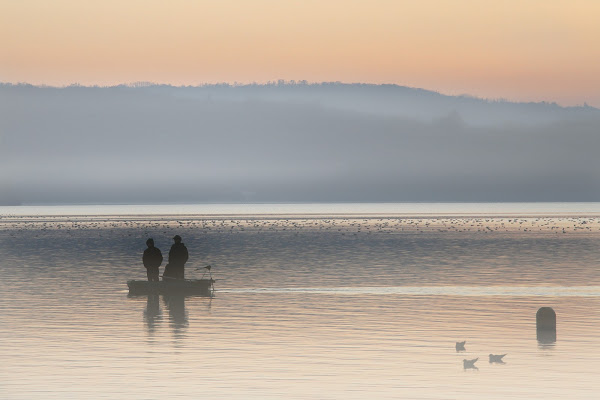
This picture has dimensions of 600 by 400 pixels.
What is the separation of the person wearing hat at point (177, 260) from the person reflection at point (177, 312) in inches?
33.5

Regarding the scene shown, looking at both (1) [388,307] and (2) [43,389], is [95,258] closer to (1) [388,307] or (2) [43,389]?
(1) [388,307]

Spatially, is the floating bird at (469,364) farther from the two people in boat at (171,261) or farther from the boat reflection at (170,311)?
the two people in boat at (171,261)

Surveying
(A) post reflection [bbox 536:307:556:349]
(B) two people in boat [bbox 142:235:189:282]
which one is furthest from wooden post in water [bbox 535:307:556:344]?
(B) two people in boat [bbox 142:235:189:282]

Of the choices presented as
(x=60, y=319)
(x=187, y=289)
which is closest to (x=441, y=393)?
(x=60, y=319)

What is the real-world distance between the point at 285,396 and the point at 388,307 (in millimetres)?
18474

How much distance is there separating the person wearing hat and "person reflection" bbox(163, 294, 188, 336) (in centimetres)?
85

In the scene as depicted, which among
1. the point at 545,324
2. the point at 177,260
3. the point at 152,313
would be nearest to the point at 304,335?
the point at 545,324

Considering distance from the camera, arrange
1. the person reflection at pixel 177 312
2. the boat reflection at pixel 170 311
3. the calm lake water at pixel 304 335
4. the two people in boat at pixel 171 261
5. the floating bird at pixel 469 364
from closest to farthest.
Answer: the calm lake water at pixel 304 335, the floating bird at pixel 469 364, the boat reflection at pixel 170 311, the person reflection at pixel 177 312, the two people in boat at pixel 171 261

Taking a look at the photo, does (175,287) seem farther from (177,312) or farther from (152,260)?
(177,312)

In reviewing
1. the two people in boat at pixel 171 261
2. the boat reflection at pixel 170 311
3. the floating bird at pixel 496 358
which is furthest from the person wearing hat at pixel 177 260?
the floating bird at pixel 496 358

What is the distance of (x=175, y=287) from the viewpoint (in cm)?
4344

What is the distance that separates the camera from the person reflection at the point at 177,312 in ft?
111

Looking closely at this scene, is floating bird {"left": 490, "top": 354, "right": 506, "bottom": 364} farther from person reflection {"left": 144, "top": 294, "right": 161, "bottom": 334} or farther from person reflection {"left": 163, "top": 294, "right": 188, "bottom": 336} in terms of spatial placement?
person reflection {"left": 144, "top": 294, "right": 161, "bottom": 334}

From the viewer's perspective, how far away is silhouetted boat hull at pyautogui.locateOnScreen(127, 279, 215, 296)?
4341 cm
